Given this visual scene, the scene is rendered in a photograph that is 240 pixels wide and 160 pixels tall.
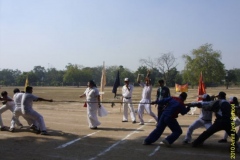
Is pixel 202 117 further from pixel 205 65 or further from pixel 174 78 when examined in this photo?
pixel 174 78

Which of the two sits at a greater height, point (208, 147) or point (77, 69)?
point (77, 69)

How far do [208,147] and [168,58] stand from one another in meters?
66.6

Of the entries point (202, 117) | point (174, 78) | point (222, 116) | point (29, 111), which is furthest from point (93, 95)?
point (174, 78)

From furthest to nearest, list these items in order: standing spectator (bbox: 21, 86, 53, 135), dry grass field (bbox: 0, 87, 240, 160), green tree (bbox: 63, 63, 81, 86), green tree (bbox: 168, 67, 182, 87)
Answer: green tree (bbox: 63, 63, 81, 86) < green tree (bbox: 168, 67, 182, 87) < standing spectator (bbox: 21, 86, 53, 135) < dry grass field (bbox: 0, 87, 240, 160)

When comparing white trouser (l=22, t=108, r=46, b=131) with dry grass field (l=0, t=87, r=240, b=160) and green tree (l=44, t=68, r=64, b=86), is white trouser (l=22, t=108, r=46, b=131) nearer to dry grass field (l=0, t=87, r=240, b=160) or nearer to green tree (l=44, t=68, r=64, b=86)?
dry grass field (l=0, t=87, r=240, b=160)

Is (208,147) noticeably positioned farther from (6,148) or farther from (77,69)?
(77,69)

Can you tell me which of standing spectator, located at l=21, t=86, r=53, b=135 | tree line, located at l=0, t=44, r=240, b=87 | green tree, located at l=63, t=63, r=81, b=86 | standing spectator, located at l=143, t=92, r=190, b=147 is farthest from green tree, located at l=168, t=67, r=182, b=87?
standing spectator, located at l=143, t=92, r=190, b=147

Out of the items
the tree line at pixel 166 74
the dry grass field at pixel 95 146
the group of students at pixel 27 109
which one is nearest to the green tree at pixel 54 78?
the tree line at pixel 166 74

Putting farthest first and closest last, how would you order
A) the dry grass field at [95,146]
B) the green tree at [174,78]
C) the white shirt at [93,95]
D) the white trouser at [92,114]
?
the green tree at [174,78] → the white shirt at [93,95] → the white trouser at [92,114] → the dry grass field at [95,146]

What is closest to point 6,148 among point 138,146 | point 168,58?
point 138,146

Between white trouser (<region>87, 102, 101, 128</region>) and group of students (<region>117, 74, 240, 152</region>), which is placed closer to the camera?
group of students (<region>117, 74, 240, 152</region>)

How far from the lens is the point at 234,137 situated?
7645mm

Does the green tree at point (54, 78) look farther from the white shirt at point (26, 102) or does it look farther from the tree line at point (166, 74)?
the white shirt at point (26, 102)

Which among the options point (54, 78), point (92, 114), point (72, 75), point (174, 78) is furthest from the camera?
point (54, 78)
